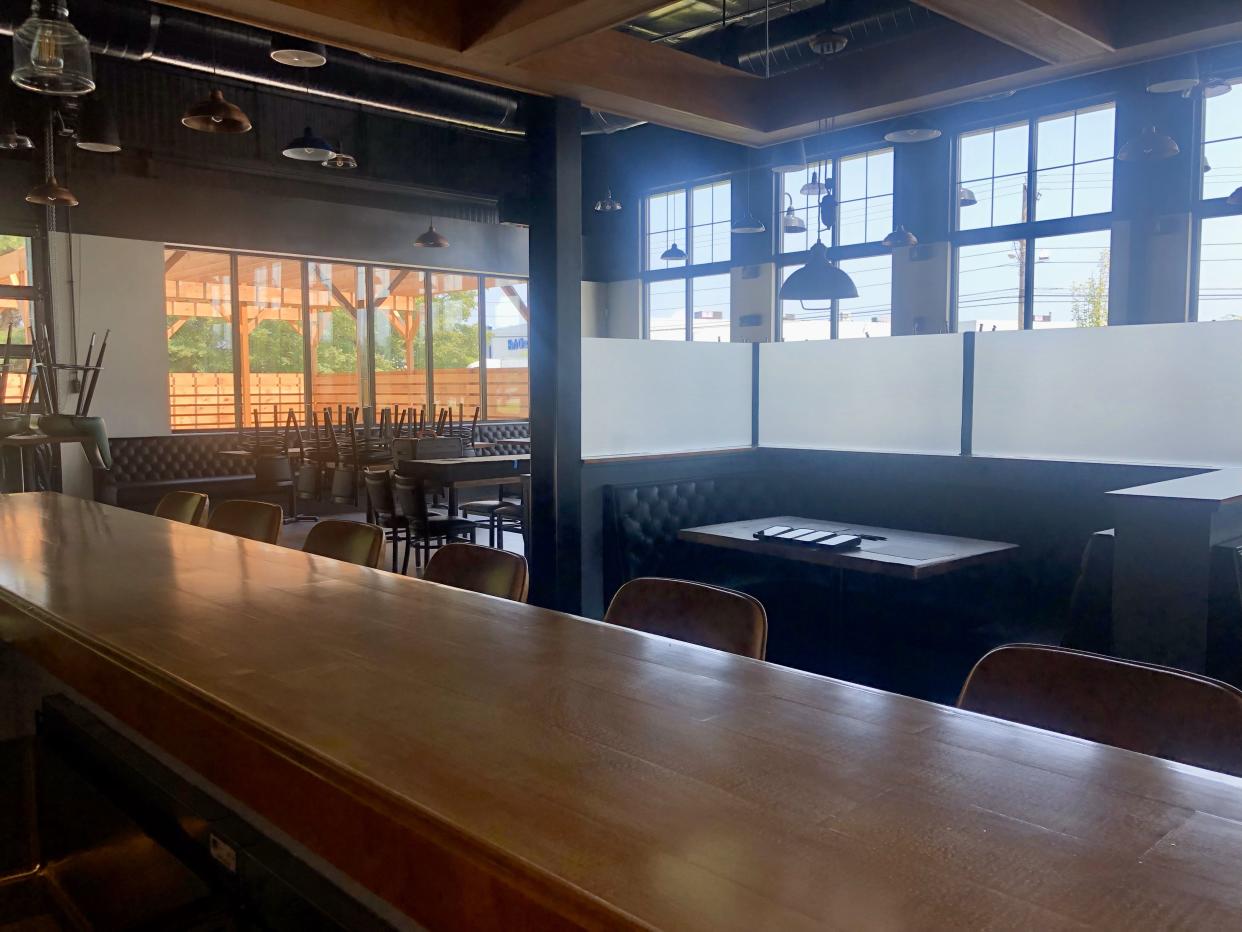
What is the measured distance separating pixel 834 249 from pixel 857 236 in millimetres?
310

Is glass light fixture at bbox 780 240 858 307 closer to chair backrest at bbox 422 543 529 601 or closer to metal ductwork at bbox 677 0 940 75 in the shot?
metal ductwork at bbox 677 0 940 75

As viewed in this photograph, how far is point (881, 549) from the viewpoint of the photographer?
364cm

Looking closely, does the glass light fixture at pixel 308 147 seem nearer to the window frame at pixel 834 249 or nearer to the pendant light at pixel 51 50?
the pendant light at pixel 51 50

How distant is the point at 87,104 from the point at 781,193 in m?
7.32

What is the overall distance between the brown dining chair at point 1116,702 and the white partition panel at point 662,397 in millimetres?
3254

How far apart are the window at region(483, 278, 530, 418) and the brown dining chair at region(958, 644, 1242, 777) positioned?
36.5ft

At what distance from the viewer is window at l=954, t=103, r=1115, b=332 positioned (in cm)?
859

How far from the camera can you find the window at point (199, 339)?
9617 mm

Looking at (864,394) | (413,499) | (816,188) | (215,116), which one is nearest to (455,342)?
(816,188)

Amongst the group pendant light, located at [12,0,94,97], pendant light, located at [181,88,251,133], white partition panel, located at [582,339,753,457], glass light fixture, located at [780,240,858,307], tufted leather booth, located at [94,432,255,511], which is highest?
pendant light, located at [181,88,251,133]

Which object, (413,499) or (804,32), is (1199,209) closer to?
(804,32)

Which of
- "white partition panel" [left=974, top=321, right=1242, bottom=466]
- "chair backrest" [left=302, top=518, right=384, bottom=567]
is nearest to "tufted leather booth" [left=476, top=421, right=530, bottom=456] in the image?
"white partition panel" [left=974, top=321, right=1242, bottom=466]

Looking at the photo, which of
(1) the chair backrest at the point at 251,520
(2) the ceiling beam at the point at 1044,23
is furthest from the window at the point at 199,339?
(2) the ceiling beam at the point at 1044,23

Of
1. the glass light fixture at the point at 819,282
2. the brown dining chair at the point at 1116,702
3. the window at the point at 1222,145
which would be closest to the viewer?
the brown dining chair at the point at 1116,702
